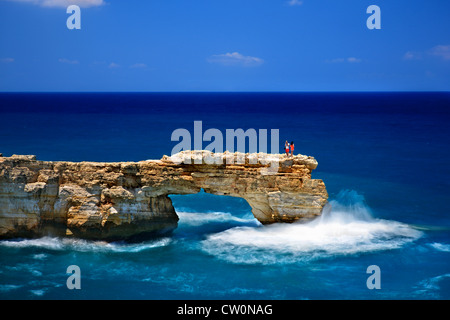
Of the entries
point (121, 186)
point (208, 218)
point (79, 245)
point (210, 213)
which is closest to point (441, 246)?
point (208, 218)

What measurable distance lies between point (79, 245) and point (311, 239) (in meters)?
13.5

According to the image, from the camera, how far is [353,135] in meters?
79.3

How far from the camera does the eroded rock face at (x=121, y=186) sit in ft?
98.4

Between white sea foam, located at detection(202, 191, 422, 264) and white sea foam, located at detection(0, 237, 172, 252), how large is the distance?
3.71 meters

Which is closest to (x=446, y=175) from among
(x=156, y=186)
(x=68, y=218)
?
(x=156, y=186)

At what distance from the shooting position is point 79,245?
30.1 meters

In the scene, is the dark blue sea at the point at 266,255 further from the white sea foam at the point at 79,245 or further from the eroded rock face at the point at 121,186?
the eroded rock face at the point at 121,186

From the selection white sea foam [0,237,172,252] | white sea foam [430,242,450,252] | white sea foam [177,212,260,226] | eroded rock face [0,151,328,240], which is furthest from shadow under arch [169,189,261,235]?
white sea foam [430,242,450,252]

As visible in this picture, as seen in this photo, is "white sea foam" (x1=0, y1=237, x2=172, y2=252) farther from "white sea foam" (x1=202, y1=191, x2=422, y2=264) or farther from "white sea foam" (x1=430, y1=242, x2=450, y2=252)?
"white sea foam" (x1=430, y1=242, x2=450, y2=252)

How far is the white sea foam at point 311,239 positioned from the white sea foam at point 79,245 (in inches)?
146

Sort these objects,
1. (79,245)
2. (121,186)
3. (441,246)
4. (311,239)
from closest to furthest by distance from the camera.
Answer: (441,246) → (311,239) → (79,245) → (121,186)

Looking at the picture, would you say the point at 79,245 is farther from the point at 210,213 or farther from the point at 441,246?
the point at 441,246

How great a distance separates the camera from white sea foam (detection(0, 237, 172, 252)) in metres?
29.8

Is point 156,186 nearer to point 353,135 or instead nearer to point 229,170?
point 229,170
